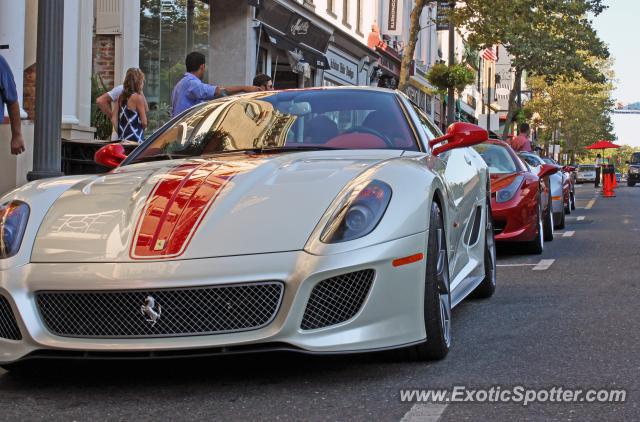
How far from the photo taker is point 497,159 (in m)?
12.0

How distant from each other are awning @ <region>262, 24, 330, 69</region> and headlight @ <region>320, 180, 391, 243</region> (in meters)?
19.5

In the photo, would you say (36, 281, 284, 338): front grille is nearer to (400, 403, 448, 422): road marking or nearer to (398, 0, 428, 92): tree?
(400, 403, 448, 422): road marking

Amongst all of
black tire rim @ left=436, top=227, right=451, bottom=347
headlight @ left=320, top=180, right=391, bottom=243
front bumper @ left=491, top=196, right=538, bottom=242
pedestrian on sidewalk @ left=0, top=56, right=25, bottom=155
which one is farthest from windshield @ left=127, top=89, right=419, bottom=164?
front bumper @ left=491, top=196, right=538, bottom=242

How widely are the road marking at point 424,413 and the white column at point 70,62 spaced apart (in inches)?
416

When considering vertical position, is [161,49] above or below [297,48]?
below

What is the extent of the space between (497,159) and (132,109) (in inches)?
152

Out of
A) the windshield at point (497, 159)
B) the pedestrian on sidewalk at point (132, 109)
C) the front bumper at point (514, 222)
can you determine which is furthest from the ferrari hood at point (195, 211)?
the windshield at point (497, 159)

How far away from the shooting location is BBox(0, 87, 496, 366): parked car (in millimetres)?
4160

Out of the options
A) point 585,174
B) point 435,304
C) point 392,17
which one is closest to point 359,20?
point 392,17

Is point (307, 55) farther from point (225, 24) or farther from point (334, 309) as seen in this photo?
point (334, 309)

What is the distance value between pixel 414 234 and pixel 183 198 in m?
0.95

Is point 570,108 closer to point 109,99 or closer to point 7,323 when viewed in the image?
point 109,99

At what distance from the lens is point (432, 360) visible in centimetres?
481

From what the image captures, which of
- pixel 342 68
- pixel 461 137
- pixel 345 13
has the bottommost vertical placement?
pixel 461 137
